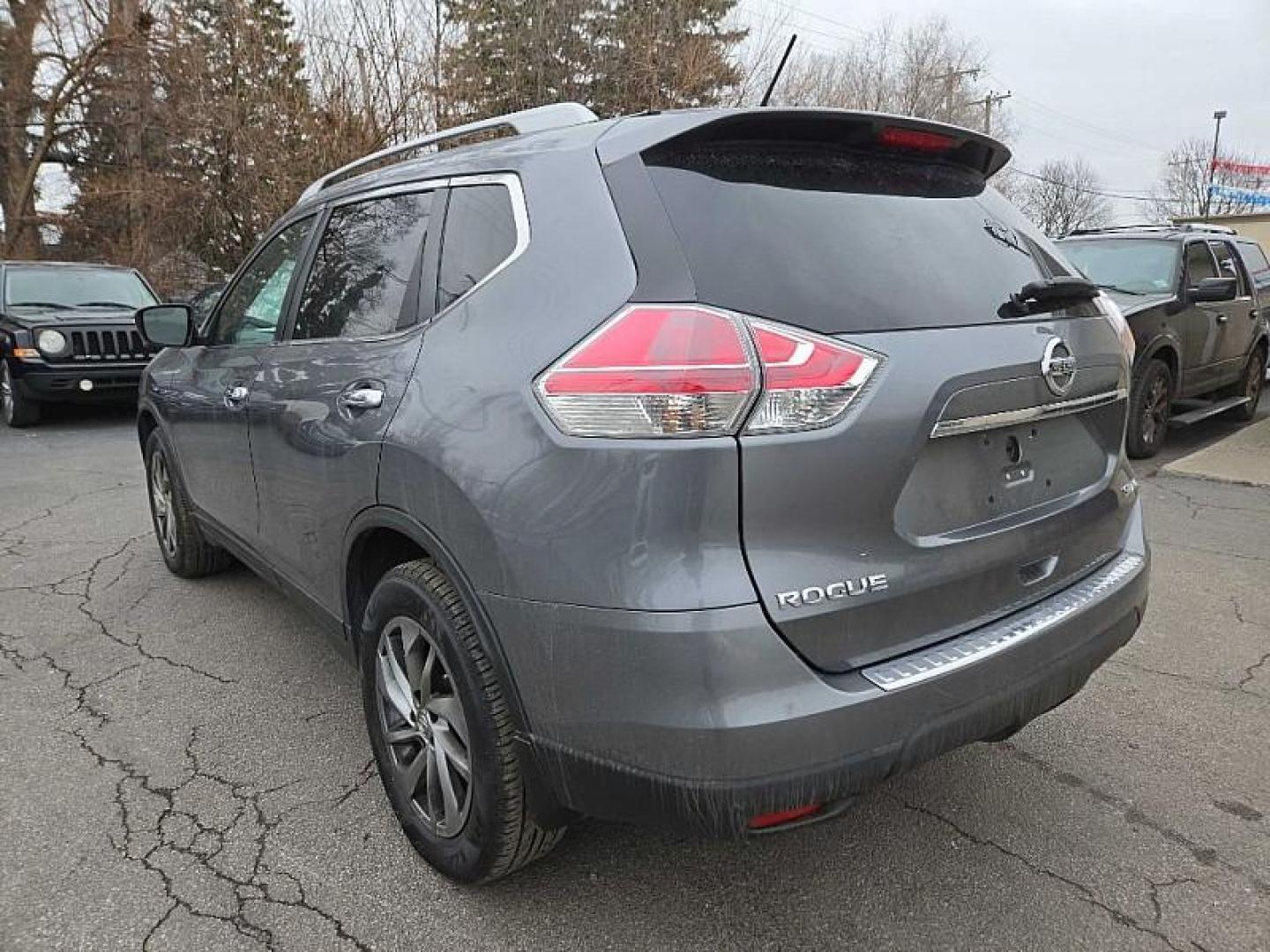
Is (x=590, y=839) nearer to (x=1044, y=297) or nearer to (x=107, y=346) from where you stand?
(x=1044, y=297)

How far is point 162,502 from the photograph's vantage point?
184 inches

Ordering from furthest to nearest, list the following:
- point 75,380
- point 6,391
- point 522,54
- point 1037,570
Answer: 1. point 522,54
2. point 6,391
3. point 75,380
4. point 1037,570

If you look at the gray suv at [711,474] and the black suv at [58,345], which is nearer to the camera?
the gray suv at [711,474]

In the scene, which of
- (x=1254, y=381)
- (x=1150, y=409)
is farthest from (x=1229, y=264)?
(x=1150, y=409)

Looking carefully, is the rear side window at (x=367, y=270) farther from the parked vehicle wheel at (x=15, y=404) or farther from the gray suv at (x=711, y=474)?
the parked vehicle wheel at (x=15, y=404)

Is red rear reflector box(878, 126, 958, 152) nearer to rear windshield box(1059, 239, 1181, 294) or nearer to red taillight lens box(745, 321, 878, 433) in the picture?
red taillight lens box(745, 321, 878, 433)

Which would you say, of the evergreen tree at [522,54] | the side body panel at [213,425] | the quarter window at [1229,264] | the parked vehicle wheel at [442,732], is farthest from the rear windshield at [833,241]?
the evergreen tree at [522,54]

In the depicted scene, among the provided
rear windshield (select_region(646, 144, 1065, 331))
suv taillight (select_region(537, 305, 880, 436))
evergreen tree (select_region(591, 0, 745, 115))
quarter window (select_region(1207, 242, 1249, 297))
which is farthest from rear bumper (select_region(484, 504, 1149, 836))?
evergreen tree (select_region(591, 0, 745, 115))

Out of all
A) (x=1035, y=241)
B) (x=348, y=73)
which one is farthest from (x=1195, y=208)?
(x=1035, y=241)

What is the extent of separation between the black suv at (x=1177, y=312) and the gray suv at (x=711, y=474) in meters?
5.03

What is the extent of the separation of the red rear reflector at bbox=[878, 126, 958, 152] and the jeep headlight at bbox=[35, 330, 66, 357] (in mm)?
9678

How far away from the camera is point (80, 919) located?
216cm

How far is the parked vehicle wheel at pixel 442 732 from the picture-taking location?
198 centimetres

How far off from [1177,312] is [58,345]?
415 inches
